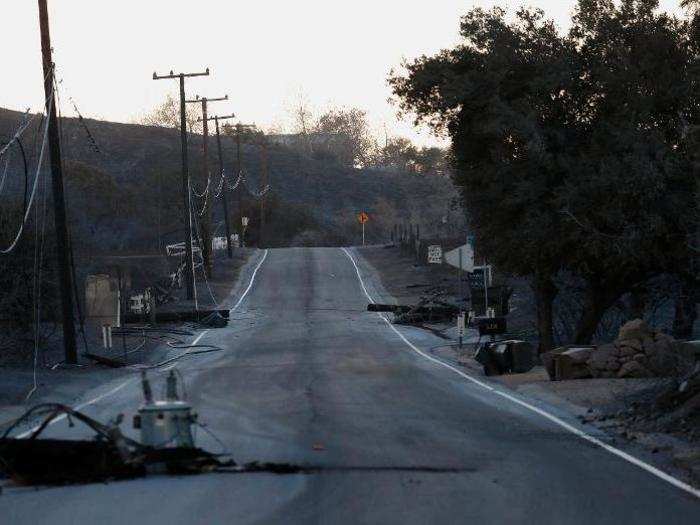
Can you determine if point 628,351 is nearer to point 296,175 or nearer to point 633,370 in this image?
→ point 633,370

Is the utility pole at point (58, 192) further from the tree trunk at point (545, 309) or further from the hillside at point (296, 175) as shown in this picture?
the hillside at point (296, 175)

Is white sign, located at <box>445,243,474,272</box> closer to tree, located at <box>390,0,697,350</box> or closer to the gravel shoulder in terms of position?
tree, located at <box>390,0,697,350</box>

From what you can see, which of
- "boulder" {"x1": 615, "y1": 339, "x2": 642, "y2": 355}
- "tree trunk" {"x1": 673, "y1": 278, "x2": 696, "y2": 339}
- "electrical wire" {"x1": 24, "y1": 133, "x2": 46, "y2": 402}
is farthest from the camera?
"tree trunk" {"x1": 673, "y1": 278, "x2": 696, "y2": 339}

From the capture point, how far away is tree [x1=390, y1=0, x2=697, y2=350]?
3017 cm

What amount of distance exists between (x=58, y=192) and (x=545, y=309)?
1395cm

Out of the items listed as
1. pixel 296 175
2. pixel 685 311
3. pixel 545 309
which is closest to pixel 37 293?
pixel 545 309

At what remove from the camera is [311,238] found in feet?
397

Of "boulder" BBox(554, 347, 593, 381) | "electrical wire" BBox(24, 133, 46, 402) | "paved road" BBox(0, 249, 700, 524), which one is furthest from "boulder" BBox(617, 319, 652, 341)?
"electrical wire" BBox(24, 133, 46, 402)

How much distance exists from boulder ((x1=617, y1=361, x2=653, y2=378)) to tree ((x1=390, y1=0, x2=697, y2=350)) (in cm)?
545

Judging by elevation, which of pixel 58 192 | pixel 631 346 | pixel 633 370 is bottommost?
pixel 633 370

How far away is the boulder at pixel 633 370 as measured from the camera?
25125 millimetres

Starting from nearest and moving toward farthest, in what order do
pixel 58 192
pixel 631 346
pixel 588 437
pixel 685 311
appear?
pixel 588 437
pixel 631 346
pixel 58 192
pixel 685 311

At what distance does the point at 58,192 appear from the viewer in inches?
1252

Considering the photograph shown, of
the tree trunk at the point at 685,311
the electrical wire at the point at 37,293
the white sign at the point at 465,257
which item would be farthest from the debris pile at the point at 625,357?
the white sign at the point at 465,257
